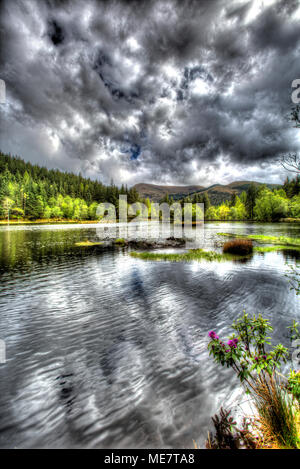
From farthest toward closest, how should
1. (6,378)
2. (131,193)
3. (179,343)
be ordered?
(131,193) < (179,343) < (6,378)

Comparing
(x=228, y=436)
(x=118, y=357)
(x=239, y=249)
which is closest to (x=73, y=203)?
(x=239, y=249)

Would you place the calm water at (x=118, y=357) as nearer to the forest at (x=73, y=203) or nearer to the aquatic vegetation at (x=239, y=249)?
the aquatic vegetation at (x=239, y=249)

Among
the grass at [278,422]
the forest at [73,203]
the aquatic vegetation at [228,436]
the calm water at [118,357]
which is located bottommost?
the calm water at [118,357]

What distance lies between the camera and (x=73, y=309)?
10.8 metres

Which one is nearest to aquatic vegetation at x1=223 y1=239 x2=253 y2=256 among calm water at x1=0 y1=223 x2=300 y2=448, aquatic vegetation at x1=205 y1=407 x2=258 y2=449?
calm water at x1=0 y1=223 x2=300 y2=448

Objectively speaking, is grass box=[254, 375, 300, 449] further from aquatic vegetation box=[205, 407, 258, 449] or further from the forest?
the forest

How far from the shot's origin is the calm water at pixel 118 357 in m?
4.33

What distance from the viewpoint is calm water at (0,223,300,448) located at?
433cm

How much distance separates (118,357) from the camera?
6820 millimetres

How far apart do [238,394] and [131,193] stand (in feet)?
660

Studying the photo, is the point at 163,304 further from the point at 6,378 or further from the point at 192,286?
the point at 6,378

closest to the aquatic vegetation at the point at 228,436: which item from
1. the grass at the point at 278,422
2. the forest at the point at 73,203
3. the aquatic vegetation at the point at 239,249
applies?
the grass at the point at 278,422

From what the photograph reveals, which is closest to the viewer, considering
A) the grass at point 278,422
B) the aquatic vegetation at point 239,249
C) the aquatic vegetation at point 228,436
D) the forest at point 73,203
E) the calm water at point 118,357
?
the grass at point 278,422

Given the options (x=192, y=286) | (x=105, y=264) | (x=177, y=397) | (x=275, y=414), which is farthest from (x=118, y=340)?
(x=105, y=264)
